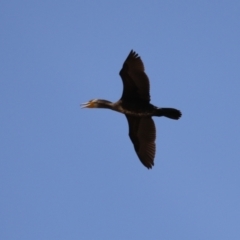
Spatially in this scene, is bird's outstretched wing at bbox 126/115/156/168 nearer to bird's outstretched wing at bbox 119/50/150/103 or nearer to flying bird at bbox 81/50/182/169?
flying bird at bbox 81/50/182/169

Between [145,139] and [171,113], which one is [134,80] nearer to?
[171,113]

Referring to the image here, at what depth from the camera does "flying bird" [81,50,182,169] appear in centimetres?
2478

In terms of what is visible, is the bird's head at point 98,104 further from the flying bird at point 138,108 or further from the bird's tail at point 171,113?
the bird's tail at point 171,113

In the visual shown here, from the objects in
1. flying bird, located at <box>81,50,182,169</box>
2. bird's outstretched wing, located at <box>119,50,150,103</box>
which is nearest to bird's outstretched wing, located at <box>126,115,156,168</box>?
flying bird, located at <box>81,50,182,169</box>

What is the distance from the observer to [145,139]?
26016 millimetres

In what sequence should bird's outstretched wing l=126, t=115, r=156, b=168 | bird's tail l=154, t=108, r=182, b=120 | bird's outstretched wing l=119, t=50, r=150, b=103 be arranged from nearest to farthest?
1. bird's outstretched wing l=119, t=50, r=150, b=103
2. bird's tail l=154, t=108, r=182, b=120
3. bird's outstretched wing l=126, t=115, r=156, b=168

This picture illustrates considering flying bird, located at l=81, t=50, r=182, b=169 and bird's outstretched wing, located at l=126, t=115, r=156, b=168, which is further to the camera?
bird's outstretched wing, located at l=126, t=115, r=156, b=168

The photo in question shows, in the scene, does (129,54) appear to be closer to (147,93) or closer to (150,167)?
Answer: (147,93)

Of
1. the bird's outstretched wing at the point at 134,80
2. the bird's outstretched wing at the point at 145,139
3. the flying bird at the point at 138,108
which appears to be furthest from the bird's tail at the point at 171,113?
the bird's outstretched wing at the point at 145,139

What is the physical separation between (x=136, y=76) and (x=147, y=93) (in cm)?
59

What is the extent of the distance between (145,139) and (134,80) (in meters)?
1.89

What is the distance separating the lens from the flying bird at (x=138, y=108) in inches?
976

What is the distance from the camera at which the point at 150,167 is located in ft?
84.7

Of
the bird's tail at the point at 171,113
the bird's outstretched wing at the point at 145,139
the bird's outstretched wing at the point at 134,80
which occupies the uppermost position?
the bird's outstretched wing at the point at 134,80
